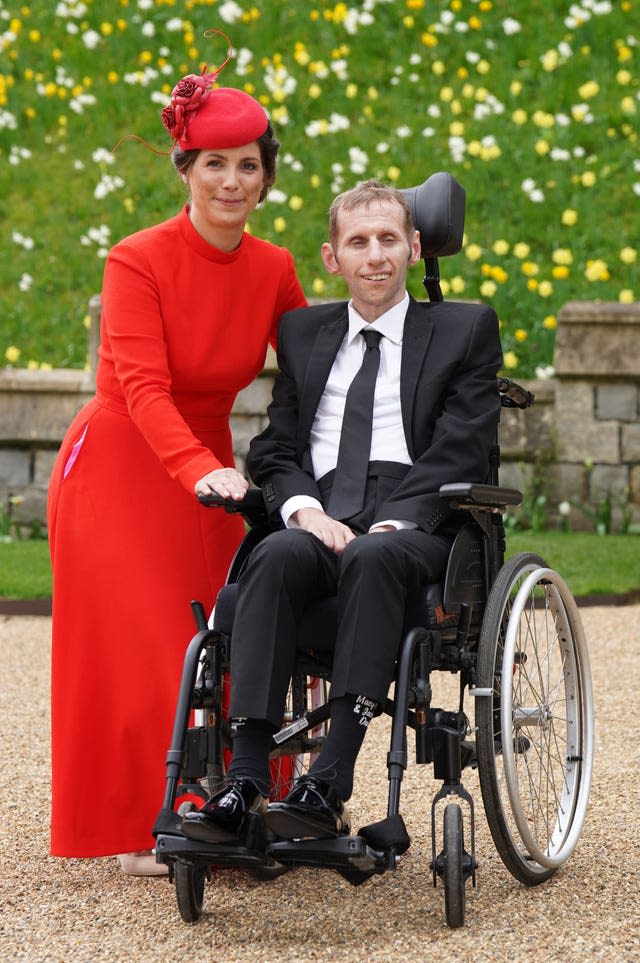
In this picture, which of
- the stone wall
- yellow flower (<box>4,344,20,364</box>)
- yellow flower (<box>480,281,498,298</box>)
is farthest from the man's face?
yellow flower (<box>4,344,20,364</box>)

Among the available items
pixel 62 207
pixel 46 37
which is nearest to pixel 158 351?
pixel 62 207

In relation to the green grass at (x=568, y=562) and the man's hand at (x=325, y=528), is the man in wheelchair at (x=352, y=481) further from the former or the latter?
the green grass at (x=568, y=562)

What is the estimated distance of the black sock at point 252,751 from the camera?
2916 mm

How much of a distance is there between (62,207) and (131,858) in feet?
25.6

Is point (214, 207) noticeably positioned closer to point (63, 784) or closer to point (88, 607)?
point (88, 607)

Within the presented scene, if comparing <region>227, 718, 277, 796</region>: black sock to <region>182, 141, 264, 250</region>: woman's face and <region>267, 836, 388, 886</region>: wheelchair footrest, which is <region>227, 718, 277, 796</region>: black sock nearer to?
<region>267, 836, 388, 886</region>: wheelchair footrest

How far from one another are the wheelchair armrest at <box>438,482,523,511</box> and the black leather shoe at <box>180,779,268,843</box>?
71 cm

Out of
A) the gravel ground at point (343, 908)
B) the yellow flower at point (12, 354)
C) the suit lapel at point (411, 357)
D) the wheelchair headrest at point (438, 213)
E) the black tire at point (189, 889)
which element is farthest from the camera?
the yellow flower at point (12, 354)

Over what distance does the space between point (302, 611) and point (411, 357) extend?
729 mm

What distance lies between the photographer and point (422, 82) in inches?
439

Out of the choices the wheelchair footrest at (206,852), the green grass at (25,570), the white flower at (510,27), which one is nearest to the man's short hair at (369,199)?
the wheelchair footrest at (206,852)

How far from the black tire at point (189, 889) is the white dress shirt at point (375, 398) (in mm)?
846

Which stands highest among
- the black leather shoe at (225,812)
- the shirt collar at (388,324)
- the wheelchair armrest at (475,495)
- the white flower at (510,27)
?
the white flower at (510,27)

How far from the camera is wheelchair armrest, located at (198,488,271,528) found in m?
3.16
